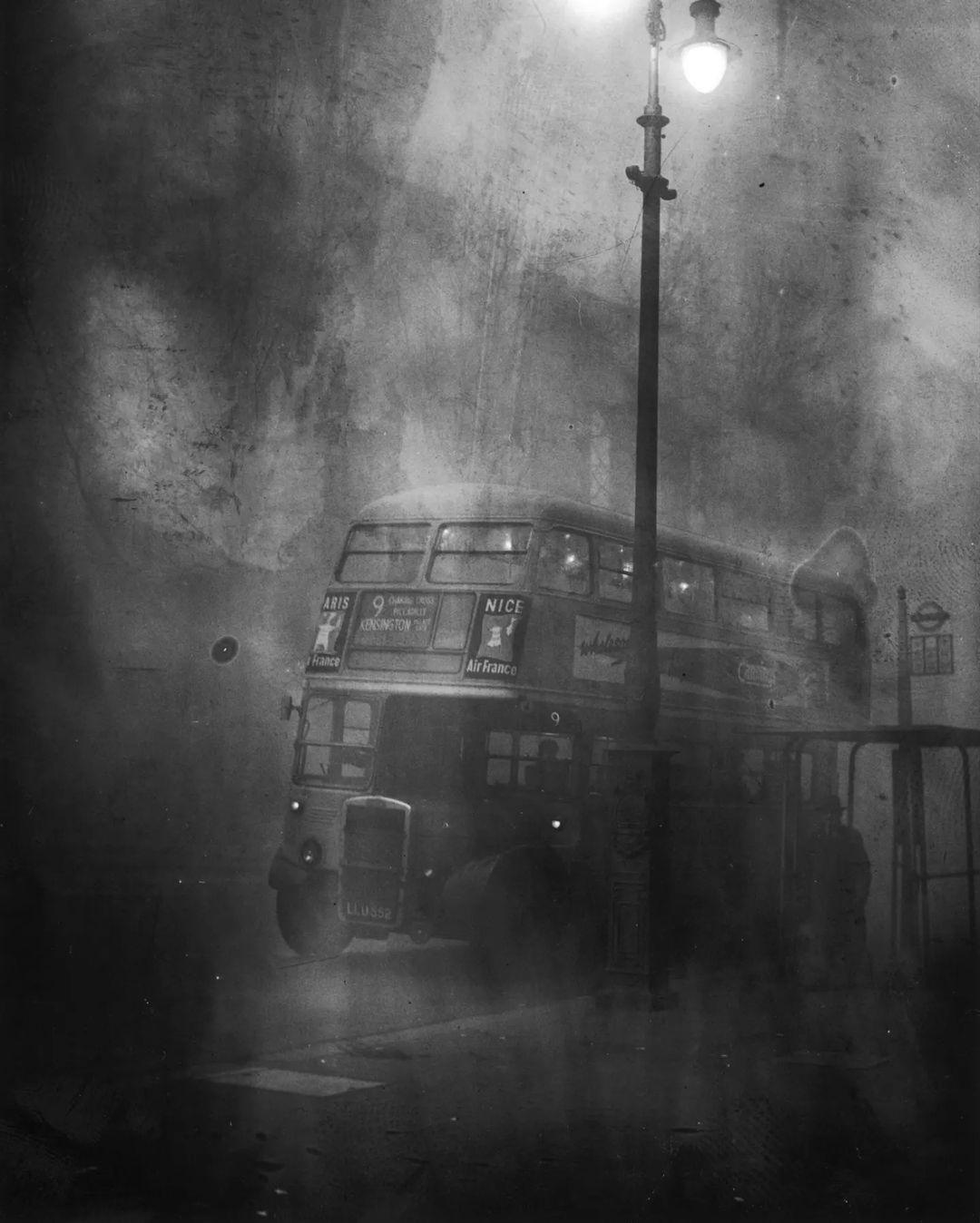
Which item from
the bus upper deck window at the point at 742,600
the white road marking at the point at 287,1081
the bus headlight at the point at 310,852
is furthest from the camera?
the bus upper deck window at the point at 742,600

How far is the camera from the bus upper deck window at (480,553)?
6340 mm

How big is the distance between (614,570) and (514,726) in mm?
1179

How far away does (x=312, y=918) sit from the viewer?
5941 millimetres

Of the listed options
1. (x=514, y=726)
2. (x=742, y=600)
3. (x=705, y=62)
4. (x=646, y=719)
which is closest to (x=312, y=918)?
(x=514, y=726)

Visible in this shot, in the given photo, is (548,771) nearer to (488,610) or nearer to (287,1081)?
(488,610)

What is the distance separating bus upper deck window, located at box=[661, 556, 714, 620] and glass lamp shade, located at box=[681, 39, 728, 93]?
2.72 meters

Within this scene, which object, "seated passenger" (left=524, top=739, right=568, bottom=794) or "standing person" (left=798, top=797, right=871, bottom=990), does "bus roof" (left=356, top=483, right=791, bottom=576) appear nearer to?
"seated passenger" (left=524, top=739, right=568, bottom=794)

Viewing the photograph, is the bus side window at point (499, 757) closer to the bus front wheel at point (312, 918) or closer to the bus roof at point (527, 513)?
the bus front wheel at point (312, 918)

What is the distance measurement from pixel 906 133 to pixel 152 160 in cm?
426

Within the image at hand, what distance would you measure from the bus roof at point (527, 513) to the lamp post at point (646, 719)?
480 millimetres

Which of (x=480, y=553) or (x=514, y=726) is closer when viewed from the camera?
(x=480, y=553)

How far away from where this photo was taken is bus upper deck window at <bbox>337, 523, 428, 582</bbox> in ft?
19.1

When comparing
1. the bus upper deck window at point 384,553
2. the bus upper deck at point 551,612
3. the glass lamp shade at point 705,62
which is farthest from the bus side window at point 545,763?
the glass lamp shade at point 705,62

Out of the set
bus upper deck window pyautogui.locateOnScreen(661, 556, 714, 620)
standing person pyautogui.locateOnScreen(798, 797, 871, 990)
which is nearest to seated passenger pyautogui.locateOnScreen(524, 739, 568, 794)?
bus upper deck window pyautogui.locateOnScreen(661, 556, 714, 620)
